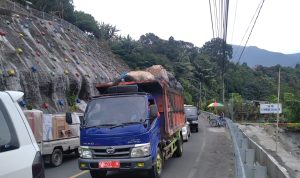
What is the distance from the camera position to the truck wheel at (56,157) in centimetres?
1397

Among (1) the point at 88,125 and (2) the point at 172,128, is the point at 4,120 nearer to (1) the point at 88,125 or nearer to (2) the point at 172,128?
(1) the point at 88,125

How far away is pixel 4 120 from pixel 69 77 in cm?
3001

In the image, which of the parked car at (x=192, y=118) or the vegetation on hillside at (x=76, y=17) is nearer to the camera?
the parked car at (x=192, y=118)

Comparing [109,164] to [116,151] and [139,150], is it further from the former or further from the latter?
[139,150]

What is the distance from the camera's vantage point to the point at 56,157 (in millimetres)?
14297

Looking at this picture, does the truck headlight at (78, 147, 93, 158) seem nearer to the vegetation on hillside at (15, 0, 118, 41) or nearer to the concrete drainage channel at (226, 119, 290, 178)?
the concrete drainage channel at (226, 119, 290, 178)

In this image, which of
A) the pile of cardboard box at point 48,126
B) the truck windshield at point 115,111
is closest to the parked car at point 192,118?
the pile of cardboard box at point 48,126

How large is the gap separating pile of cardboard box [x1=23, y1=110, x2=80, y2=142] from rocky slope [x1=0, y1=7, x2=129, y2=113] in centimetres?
843

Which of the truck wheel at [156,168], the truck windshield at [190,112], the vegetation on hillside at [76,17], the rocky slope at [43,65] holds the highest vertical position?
the vegetation on hillside at [76,17]

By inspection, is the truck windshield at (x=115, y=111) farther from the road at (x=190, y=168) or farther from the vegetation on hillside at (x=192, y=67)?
the vegetation on hillside at (x=192, y=67)

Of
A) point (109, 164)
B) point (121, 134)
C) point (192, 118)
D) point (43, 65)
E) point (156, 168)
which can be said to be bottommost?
point (192, 118)

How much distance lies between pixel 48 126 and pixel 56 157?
3.61 feet

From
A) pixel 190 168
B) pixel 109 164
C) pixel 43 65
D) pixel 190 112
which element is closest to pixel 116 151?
pixel 109 164

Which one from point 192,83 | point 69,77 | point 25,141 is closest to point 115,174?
point 25,141
